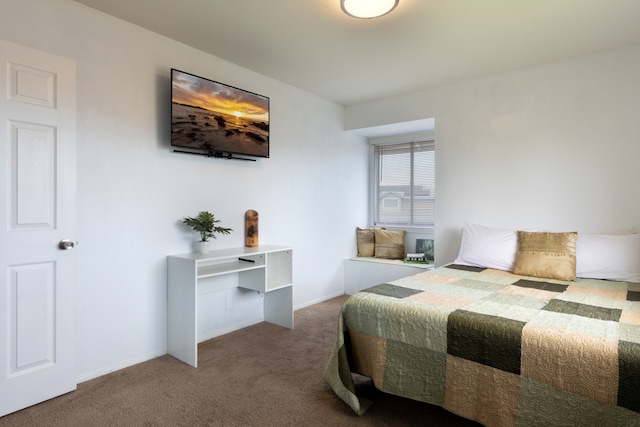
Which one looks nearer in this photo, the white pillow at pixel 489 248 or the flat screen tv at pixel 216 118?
the flat screen tv at pixel 216 118

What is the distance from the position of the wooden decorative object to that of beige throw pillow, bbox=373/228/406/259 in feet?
6.07

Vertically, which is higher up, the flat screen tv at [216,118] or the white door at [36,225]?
the flat screen tv at [216,118]

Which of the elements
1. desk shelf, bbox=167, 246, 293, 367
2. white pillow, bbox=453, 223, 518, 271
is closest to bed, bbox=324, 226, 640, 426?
white pillow, bbox=453, 223, 518, 271

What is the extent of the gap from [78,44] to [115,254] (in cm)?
140

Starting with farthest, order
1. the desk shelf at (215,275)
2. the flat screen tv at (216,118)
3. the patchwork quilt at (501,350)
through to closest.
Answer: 1. the flat screen tv at (216,118)
2. the desk shelf at (215,275)
3. the patchwork quilt at (501,350)

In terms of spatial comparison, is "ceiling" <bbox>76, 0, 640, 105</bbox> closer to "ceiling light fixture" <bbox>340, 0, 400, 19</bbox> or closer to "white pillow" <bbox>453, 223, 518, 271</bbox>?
"ceiling light fixture" <bbox>340, 0, 400, 19</bbox>

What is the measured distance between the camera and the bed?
1411 millimetres

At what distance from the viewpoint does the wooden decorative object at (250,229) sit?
3.39 metres

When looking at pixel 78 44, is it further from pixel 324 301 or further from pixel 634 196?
pixel 634 196

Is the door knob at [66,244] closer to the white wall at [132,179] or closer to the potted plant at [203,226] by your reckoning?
the white wall at [132,179]

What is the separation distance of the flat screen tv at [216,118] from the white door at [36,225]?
702 millimetres

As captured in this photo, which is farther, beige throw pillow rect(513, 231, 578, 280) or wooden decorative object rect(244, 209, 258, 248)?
wooden decorative object rect(244, 209, 258, 248)

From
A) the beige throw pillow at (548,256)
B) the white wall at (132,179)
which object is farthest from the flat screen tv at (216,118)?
the beige throw pillow at (548,256)

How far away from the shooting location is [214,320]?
10.4ft
